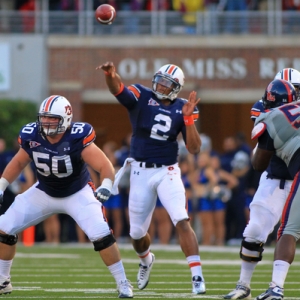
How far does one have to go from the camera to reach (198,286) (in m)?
7.87

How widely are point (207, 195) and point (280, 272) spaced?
27.7 feet

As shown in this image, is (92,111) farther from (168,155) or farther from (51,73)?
(168,155)

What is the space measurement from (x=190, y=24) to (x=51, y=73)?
3.27 meters

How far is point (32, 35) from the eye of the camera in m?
21.5

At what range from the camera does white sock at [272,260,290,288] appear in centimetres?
682

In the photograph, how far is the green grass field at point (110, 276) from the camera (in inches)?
312

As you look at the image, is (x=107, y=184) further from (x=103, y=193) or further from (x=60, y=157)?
(x=60, y=157)

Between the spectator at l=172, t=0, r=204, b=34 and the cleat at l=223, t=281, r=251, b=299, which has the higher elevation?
the cleat at l=223, t=281, r=251, b=299

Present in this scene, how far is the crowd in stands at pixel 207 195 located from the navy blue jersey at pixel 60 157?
279 inches

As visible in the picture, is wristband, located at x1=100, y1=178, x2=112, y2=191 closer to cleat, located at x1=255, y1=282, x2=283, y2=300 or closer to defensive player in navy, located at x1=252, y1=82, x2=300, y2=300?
defensive player in navy, located at x1=252, y1=82, x2=300, y2=300

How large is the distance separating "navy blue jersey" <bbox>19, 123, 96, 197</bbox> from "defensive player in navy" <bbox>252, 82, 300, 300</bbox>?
1.46m

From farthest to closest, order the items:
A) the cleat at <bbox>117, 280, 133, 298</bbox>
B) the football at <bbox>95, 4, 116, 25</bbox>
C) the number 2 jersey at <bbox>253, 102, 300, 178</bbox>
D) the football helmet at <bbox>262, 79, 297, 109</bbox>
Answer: the football at <bbox>95, 4, 116, 25</bbox>, the cleat at <bbox>117, 280, 133, 298</bbox>, the football helmet at <bbox>262, 79, 297, 109</bbox>, the number 2 jersey at <bbox>253, 102, 300, 178</bbox>

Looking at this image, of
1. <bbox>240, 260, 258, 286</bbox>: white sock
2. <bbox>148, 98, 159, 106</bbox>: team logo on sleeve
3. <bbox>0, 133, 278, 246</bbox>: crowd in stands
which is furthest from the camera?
<bbox>0, 133, 278, 246</bbox>: crowd in stands

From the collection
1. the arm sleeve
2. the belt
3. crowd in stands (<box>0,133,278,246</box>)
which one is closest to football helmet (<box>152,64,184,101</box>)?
the belt
